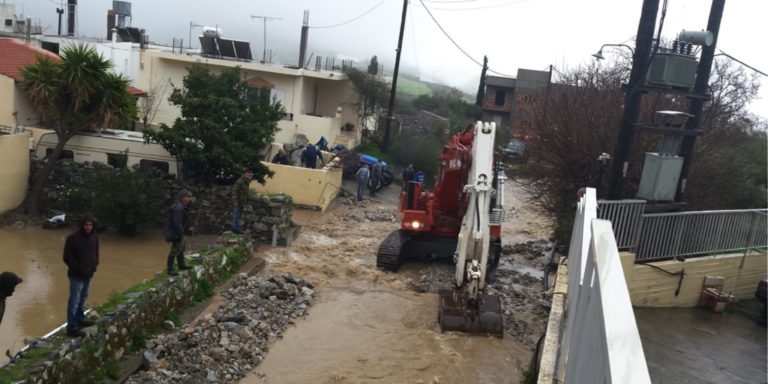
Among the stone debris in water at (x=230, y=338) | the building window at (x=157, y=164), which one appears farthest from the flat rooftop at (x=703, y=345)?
the building window at (x=157, y=164)

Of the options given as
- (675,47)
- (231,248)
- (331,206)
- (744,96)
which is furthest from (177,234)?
(744,96)

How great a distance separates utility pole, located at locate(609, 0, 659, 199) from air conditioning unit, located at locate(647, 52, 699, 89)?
9.9 inches

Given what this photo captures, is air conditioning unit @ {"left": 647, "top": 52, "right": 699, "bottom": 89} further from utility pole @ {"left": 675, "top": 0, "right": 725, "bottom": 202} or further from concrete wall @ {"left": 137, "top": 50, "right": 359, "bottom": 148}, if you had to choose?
concrete wall @ {"left": 137, "top": 50, "right": 359, "bottom": 148}

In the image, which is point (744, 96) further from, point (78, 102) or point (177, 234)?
point (78, 102)

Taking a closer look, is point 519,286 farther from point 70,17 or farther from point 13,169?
point 70,17

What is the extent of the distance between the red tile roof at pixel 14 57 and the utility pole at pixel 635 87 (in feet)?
59.3

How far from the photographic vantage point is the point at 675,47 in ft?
39.7

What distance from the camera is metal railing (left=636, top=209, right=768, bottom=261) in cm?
1155

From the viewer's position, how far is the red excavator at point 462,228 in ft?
38.0

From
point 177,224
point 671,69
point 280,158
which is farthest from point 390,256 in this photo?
point 280,158

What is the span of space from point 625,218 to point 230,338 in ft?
21.8

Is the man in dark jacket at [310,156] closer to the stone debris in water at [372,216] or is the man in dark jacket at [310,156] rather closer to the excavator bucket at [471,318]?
the stone debris in water at [372,216]

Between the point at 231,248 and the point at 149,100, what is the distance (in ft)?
57.6

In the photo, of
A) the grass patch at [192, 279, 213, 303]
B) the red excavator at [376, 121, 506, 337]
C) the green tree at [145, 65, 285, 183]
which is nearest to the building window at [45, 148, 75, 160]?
the green tree at [145, 65, 285, 183]
